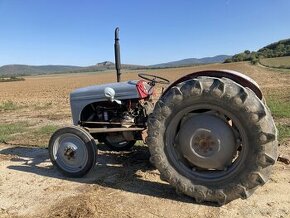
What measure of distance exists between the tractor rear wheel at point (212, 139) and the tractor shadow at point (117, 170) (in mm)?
308

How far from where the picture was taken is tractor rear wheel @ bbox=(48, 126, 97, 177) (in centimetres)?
533

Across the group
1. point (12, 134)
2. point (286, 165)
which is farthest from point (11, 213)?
point (12, 134)

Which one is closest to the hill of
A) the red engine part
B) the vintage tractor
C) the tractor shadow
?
the tractor shadow

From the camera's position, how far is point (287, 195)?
14.8 feet

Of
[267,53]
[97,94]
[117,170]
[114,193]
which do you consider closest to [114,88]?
[97,94]

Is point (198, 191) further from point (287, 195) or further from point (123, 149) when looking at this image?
point (123, 149)

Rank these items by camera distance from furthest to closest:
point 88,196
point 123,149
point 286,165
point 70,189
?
point 123,149 < point 286,165 < point 70,189 < point 88,196

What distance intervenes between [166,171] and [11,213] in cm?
185

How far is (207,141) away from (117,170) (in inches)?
74.1

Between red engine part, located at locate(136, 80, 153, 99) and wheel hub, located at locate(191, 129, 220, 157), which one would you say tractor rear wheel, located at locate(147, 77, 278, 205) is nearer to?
wheel hub, located at locate(191, 129, 220, 157)

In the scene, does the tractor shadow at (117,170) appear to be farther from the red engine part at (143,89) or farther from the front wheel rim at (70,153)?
the red engine part at (143,89)

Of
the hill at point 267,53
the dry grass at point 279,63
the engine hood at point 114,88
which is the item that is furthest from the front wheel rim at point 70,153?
the hill at point 267,53

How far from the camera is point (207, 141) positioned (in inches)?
171

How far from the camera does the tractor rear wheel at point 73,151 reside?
210 inches
